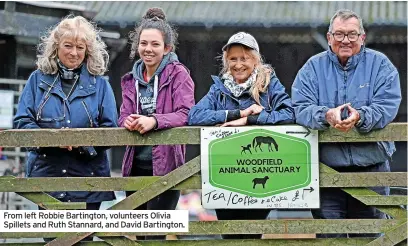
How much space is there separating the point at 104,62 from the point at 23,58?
7257mm

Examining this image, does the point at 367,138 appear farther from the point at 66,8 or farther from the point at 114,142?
the point at 66,8

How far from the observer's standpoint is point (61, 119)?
638cm

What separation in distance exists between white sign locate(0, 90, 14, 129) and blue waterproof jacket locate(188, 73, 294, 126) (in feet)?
21.7

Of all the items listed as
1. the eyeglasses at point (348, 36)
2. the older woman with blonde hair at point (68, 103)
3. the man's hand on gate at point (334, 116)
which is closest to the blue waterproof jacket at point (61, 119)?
the older woman with blonde hair at point (68, 103)

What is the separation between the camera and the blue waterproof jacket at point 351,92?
604cm

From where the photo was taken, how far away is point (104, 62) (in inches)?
262

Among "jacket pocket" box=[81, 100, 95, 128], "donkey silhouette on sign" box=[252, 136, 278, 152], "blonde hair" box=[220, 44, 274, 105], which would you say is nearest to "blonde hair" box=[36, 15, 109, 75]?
"jacket pocket" box=[81, 100, 95, 128]

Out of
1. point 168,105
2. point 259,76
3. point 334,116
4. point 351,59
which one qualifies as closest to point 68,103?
point 168,105

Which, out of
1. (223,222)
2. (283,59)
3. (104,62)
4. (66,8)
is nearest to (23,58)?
(66,8)

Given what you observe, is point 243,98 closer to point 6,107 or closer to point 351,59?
point 351,59

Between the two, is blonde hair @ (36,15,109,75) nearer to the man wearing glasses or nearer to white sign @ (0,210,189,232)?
white sign @ (0,210,189,232)

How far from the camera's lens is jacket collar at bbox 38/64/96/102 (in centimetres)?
639

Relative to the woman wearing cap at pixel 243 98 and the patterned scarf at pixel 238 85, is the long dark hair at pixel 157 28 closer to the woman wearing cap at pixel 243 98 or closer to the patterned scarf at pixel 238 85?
the woman wearing cap at pixel 243 98

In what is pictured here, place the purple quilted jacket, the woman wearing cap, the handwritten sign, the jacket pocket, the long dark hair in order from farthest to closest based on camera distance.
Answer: the long dark hair
the jacket pocket
the purple quilted jacket
the woman wearing cap
the handwritten sign
